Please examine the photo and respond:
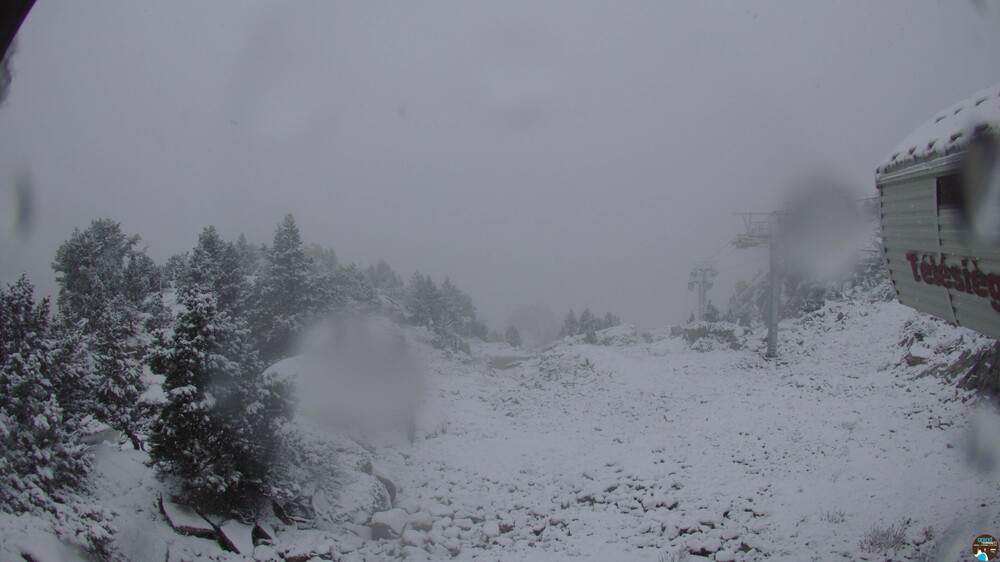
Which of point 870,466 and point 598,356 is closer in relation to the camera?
point 870,466

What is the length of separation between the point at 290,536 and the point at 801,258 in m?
34.1

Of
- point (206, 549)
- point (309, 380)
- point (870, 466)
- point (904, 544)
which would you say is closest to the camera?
point (904, 544)

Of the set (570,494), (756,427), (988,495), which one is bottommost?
(570,494)

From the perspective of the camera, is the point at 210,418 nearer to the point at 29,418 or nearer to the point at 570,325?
the point at 29,418

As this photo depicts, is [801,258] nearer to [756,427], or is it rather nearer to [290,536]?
[756,427]

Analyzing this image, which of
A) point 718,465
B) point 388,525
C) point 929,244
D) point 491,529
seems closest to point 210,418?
point 388,525

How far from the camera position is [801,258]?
30750mm

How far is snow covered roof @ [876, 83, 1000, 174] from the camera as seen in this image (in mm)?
4121

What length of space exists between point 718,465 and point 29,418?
55.6 ft

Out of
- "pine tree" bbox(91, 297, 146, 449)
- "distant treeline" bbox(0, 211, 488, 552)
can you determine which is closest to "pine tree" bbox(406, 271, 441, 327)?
"distant treeline" bbox(0, 211, 488, 552)

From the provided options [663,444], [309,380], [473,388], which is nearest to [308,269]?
[309,380]

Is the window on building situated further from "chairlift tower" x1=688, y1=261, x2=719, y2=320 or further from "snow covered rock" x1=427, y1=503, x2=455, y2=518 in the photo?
"chairlift tower" x1=688, y1=261, x2=719, y2=320

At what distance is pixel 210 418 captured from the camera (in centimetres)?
1034

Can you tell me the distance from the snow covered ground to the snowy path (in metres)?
0.06
